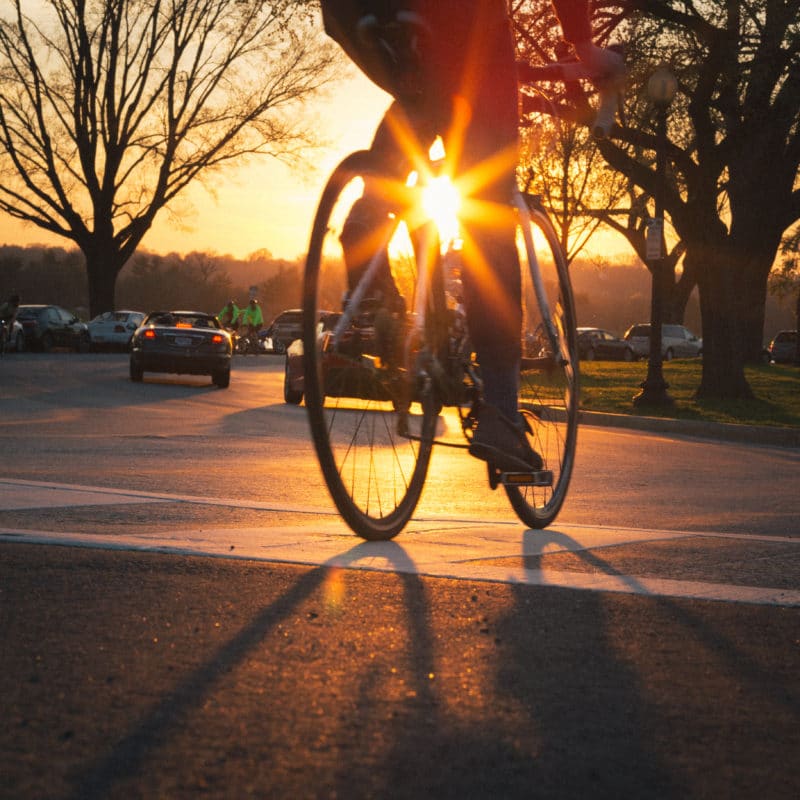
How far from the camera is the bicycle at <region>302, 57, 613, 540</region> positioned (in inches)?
154

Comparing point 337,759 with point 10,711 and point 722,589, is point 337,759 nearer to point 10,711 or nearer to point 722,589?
point 10,711

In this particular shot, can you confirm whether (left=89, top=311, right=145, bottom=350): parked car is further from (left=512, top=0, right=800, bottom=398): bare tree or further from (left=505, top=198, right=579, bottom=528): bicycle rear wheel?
(left=505, top=198, right=579, bottom=528): bicycle rear wheel

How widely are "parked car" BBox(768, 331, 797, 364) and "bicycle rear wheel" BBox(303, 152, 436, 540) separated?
227 ft

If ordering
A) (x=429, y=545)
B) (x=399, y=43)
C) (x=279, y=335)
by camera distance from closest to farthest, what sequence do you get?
(x=399, y=43)
(x=429, y=545)
(x=279, y=335)

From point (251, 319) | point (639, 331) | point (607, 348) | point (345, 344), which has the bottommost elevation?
point (607, 348)

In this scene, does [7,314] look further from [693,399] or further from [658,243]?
[658,243]

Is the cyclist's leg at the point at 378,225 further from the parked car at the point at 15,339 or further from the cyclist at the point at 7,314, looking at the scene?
the parked car at the point at 15,339

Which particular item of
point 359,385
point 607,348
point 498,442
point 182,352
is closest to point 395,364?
point 359,385

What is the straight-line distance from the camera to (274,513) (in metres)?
5.03

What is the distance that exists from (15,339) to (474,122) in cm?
4302

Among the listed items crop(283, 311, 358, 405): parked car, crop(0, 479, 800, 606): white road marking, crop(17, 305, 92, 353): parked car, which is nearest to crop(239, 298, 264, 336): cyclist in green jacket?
crop(17, 305, 92, 353): parked car

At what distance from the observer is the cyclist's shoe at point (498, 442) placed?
14.1 ft

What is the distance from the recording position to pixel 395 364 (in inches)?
159

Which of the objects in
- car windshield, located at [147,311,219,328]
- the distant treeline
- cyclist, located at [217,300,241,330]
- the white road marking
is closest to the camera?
the white road marking
